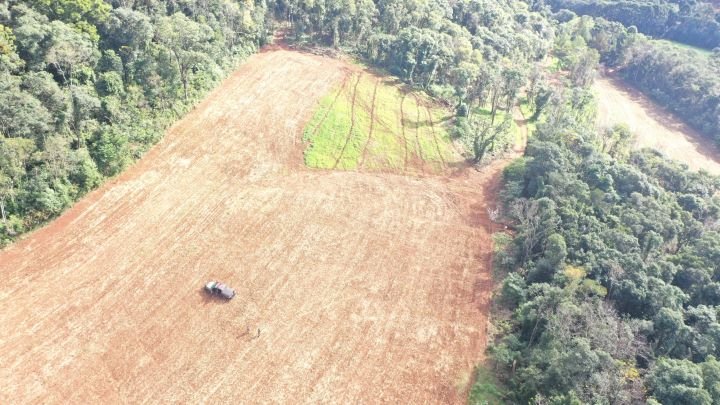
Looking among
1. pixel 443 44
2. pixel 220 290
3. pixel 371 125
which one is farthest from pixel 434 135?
pixel 220 290

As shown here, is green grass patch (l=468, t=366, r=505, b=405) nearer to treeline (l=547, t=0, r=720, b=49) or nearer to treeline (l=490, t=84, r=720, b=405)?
treeline (l=490, t=84, r=720, b=405)

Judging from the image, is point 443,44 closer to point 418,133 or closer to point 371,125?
point 418,133

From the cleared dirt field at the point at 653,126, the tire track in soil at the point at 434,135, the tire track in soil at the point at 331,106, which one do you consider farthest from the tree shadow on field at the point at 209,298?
the cleared dirt field at the point at 653,126

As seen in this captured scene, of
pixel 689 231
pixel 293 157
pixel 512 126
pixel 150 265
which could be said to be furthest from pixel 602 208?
pixel 150 265

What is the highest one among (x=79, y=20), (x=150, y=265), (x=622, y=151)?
(x=79, y=20)

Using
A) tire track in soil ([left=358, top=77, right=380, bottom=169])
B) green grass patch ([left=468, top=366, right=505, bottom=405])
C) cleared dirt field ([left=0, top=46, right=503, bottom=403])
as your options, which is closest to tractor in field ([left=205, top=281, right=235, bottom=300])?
cleared dirt field ([left=0, top=46, right=503, bottom=403])

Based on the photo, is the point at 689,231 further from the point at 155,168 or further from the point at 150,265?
the point at 155,168

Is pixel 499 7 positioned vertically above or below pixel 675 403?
above
